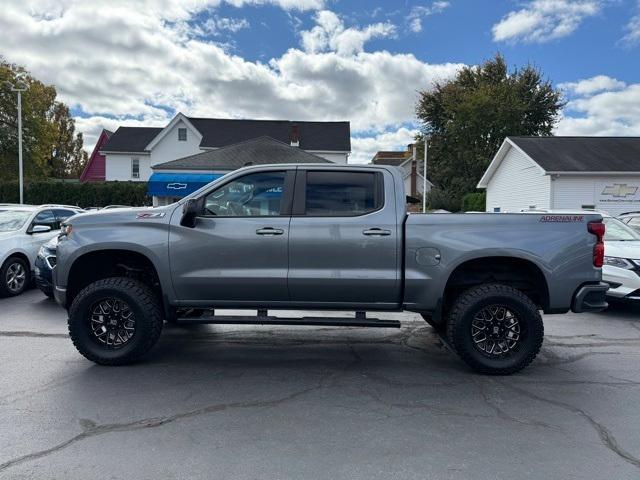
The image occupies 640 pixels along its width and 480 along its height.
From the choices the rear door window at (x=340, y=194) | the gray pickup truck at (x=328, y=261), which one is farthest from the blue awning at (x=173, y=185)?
the rear door window at (x=340, y=194)

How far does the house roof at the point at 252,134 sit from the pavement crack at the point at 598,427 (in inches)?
1439

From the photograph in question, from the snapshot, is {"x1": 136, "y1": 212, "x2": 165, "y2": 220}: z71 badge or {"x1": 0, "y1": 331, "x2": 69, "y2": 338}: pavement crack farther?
{"x1": 0, "y1": 331, "x2": 69, "y2": 338}: pavement crack

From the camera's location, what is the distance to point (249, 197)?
500 centimetres

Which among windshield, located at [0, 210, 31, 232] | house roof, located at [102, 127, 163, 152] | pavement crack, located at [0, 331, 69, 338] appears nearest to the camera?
pavement crack, located at [0, 331, 69, 338]

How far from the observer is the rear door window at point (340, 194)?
193 inches

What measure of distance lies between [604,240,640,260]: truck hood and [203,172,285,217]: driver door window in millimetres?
5615

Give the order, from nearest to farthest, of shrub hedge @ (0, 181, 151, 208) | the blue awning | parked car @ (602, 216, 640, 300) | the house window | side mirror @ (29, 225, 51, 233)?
parked car @ (602, 216, 640, 300) → side mirror @ (29, 225, 51, 233) → the blue awning → shrub hedge @ (0, 181, 151, 208) → the house window

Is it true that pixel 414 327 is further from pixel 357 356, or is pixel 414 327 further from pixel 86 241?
pixel 86 241

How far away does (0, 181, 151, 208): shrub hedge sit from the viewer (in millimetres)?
31188

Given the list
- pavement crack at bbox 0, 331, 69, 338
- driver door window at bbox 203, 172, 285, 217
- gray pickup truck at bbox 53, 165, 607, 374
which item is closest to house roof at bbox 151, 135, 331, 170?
pavement crack at bbox 0, 331, 69, 338

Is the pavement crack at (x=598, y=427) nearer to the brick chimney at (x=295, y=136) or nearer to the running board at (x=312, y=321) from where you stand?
the running board at (x=312, y=321)

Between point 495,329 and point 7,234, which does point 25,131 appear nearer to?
point 7,234

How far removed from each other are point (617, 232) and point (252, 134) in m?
35.7

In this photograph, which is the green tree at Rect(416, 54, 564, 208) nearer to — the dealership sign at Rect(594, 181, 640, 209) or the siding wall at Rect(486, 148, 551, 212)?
the siding wall at Rect(486, 148, 551, 212)
